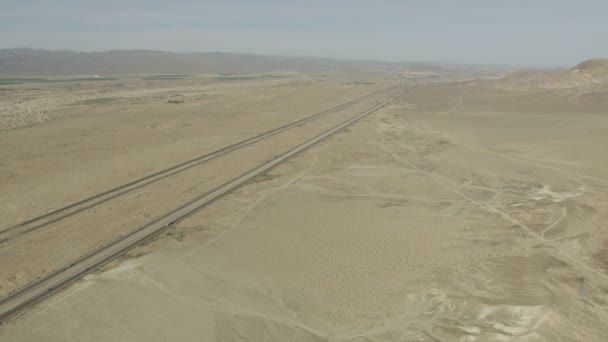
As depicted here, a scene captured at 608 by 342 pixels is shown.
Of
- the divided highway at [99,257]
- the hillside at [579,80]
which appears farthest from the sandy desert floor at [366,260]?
the hillside at [579,80]

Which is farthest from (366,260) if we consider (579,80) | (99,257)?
(579,80)

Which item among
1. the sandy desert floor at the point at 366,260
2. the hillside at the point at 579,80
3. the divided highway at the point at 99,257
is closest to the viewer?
the sandy desert floor at the point at 366,260

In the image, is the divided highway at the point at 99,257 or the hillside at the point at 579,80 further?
the hillside at the point at 579,80

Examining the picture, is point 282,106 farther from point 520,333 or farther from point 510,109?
point 520,333

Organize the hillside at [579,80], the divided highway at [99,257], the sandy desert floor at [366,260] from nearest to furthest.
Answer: the sandy desert floor at [366,260] < the divided highway at [99,257] < the hillside at [579,80]

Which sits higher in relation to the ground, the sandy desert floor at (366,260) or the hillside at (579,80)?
the hillside at (579,80)

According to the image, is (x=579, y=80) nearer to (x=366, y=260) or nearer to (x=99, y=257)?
(x=366, y=260)

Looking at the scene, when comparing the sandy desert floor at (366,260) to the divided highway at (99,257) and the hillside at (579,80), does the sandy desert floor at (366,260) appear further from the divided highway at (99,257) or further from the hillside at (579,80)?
→ the hillside at (579,80)

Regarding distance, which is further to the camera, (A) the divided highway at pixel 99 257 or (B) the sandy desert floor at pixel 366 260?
(A) the divided highway at pixel 99 257

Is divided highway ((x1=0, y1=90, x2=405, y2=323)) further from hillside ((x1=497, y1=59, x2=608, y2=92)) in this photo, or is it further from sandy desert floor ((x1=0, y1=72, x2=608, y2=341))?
hillside ((x1=497, y1=59, x2=608, y2=92))
